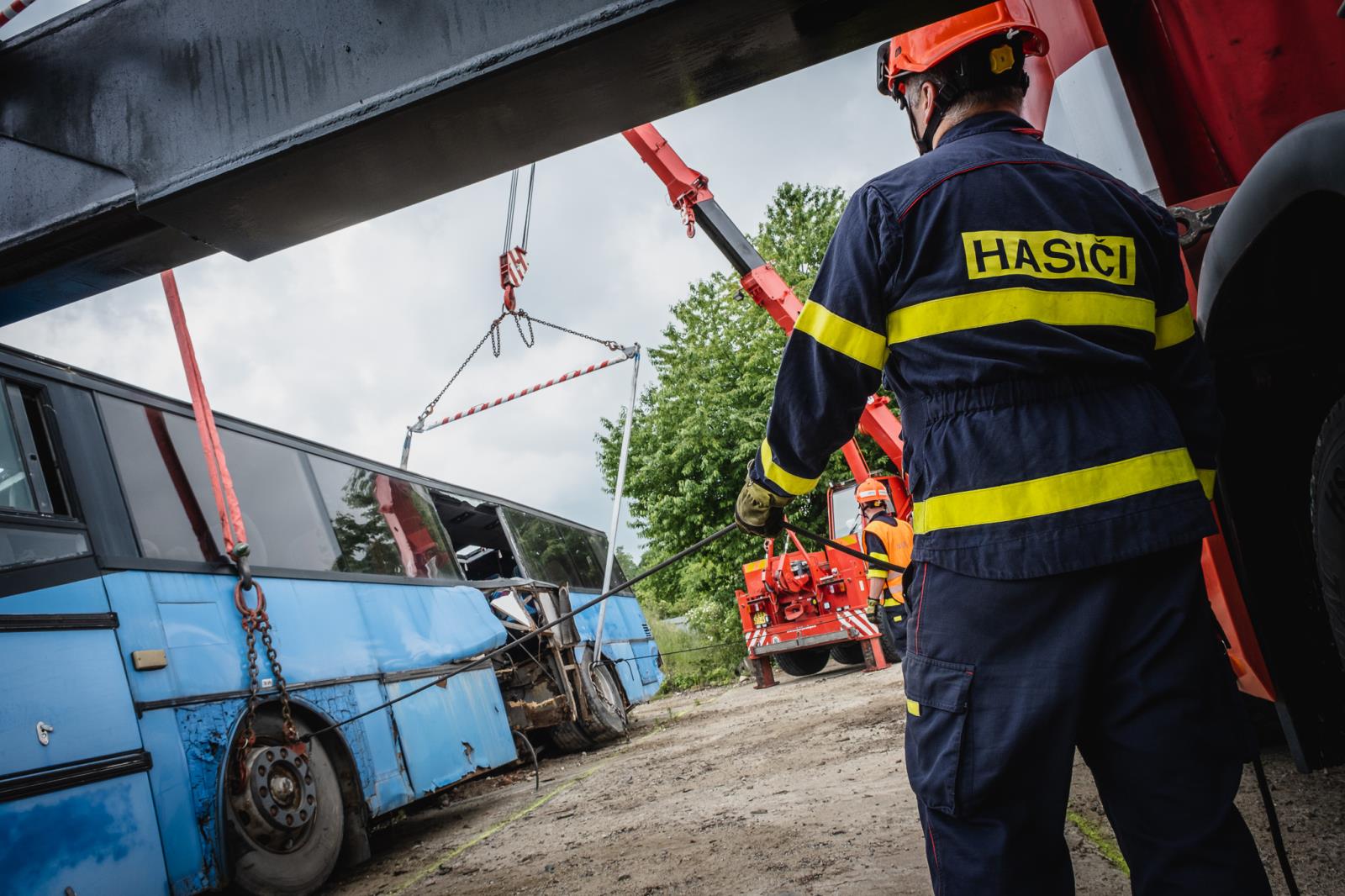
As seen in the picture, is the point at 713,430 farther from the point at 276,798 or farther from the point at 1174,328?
the point at 1174,328

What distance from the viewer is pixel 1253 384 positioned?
2031mm

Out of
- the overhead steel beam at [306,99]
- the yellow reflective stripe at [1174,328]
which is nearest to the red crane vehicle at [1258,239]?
the yellow reflective stripe at [1174,328]

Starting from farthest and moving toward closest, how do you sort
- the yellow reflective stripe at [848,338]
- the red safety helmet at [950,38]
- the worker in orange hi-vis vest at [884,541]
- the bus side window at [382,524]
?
the worker in orange hi-vis vest at [884,541]
the bus side window at [382,524]
the red safety helmet at [950,38]
the yellow reflective stripe at [848,338]

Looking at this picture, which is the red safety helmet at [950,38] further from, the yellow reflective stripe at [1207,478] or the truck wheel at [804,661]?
the truck wheel at [804,661]

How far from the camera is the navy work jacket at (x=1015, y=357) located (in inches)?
56.7

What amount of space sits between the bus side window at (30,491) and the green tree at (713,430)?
15.7 meters

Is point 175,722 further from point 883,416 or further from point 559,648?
point 883,416

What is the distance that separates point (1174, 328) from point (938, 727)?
88cm

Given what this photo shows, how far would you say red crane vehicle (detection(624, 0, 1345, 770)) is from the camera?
161 centimetres

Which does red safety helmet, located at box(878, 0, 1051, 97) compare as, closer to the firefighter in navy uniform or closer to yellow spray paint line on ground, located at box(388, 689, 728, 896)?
the firefighter in navy uniform

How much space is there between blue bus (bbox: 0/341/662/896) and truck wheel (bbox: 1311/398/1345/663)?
12.5 feet

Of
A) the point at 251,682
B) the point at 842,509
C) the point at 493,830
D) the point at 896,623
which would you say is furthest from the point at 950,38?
the point at 842,509

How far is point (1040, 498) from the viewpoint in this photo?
1.44m

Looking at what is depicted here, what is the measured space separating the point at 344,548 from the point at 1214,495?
5.09 metres
